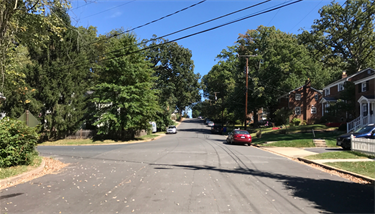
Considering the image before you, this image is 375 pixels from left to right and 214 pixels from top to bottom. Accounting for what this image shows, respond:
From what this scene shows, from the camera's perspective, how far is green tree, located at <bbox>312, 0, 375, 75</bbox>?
44219 millimetres

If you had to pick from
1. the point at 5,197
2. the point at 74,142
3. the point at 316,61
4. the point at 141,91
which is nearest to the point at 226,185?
the point at 5,197

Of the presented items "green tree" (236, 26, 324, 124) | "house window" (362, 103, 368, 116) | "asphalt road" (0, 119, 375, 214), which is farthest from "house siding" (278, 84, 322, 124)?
"asphalt road" (0, 119, 375, 214)

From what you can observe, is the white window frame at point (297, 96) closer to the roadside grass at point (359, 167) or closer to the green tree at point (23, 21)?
the roadside grass at point (359, 167)

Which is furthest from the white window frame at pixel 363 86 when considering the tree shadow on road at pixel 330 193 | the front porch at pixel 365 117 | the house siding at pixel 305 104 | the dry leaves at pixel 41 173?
the dry leaves at pixel 41 173

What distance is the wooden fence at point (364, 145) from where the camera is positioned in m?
13.8

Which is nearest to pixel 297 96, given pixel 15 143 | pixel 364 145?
pixel 364 145

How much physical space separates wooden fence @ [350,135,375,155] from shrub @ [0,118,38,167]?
16645 mm

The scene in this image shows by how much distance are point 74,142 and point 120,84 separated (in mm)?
7761

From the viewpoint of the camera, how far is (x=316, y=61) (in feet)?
171

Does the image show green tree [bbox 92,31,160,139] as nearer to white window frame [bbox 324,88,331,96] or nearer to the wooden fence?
the wooden fence

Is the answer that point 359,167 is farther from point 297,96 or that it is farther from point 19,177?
point 297,96

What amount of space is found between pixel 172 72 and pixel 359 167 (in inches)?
1521

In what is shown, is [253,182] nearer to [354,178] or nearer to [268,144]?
[354,178]

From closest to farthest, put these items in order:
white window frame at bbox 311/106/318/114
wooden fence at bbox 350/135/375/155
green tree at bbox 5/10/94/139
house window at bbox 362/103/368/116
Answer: wooden fence at bbox 350/135/375/155 → green tree at bbox 5/10/94/139 → house window at bbox 362/103/368/116 → white window frame at bbox 311/106/318/114
